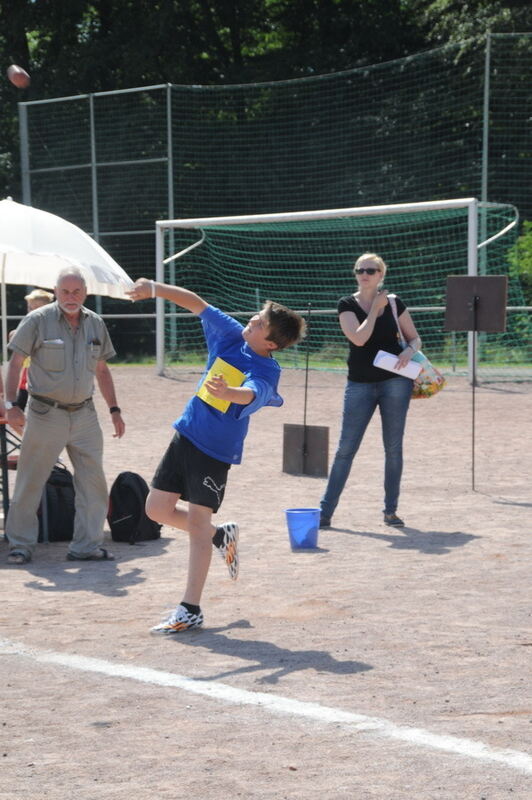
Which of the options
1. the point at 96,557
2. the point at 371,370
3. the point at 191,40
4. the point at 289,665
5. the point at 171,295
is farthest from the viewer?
Answer: the point at 191,40

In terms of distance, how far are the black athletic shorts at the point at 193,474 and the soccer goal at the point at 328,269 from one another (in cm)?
1501

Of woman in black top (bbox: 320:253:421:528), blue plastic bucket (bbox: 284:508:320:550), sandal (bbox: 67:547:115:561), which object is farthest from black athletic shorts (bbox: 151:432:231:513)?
woman in black top (bbox: 320:253:421:528)

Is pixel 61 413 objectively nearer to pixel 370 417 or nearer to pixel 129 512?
pixel 129 512

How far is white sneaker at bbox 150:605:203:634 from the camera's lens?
5.73m

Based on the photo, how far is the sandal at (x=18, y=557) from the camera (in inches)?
294

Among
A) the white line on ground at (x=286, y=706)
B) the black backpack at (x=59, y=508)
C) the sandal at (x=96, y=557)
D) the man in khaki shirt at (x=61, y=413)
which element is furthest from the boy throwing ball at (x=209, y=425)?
the black backpack at (x=59, y=508)

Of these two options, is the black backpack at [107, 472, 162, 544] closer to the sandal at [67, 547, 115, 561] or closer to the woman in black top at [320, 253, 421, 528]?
the sandal at [67, 547, 115, 561]

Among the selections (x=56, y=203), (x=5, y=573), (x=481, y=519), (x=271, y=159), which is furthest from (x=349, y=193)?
→ (x=5, y=573)

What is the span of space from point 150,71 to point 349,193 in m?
8.39

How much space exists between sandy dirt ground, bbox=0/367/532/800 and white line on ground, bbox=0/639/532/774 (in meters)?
0.01

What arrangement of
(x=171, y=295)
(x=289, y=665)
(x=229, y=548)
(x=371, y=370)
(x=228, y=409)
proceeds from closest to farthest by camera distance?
(x=289, y=665) < (x=228, y=409) < (x=171, y=295) < (x=229, y=548) < (x=371, y=370)

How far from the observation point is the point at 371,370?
8258mm

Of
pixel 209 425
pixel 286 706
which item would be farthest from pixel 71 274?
pixel 286 706

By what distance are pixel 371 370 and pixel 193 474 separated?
2.74 metres
